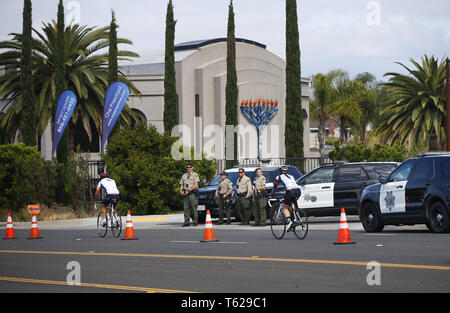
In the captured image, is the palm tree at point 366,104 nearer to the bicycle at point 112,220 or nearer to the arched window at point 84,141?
the arched window at point 84,141

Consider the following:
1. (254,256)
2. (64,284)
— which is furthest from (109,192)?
(64,284)

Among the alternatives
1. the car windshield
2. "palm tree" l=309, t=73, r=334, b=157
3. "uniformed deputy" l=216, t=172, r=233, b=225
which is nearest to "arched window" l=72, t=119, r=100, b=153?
"palm tree" l=309, t=73, r=334, b=157

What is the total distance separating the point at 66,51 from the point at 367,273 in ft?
109

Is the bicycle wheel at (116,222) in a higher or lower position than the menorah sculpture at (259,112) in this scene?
lower

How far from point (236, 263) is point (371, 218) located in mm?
7299

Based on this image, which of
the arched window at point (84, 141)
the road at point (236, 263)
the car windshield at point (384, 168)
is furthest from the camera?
the arched window at point (84, 141)

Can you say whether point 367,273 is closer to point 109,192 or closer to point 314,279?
point 314,279

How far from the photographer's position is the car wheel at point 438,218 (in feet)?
57.6

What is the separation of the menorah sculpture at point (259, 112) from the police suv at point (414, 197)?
33.8 meters

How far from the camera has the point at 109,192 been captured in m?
21.6

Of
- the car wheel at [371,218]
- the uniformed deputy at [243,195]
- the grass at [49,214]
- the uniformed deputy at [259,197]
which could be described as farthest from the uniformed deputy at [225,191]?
the grass at [49,214]

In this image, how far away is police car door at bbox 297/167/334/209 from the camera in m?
24.0

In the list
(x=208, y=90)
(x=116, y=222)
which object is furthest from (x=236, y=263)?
(x=208, y=90)

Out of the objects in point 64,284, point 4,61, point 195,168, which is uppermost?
point 4,61
